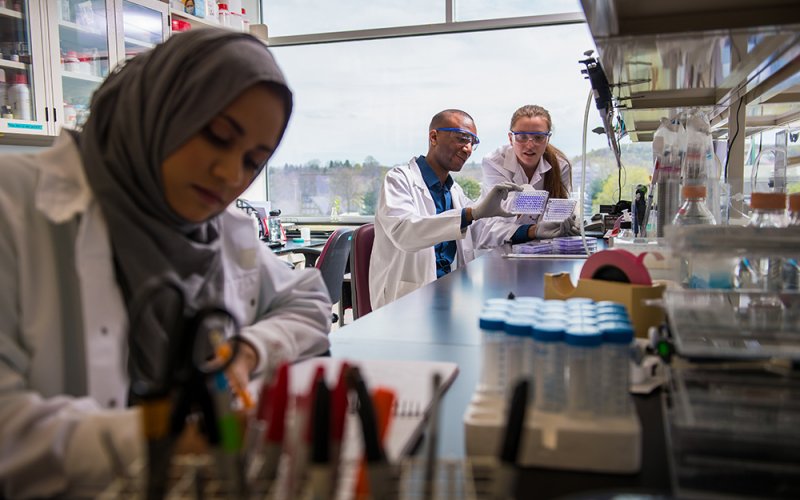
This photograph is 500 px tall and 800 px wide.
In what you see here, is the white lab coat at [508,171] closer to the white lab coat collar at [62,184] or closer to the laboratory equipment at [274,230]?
the laboratory equipment at [274,230]

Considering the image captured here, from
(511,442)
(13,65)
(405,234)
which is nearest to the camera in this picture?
(511,442)

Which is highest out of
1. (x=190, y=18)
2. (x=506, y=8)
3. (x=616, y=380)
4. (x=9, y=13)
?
(x=506, y=8)

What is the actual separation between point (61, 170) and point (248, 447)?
646mm

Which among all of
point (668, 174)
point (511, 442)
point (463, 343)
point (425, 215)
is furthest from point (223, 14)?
point (511, 442)

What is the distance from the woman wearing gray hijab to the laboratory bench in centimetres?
16

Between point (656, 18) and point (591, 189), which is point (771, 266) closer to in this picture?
point (656, 18)

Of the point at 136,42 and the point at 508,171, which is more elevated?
the point at 136,42

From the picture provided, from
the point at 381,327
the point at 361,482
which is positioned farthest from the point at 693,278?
the point at 361,482

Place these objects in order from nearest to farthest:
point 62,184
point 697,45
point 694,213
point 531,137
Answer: point 62,184, point 697,45, point 694,213, point 531,137

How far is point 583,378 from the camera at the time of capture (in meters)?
0.68

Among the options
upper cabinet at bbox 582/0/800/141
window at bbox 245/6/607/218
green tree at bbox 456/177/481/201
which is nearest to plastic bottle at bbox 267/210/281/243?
window at bbox 245/6/607/218

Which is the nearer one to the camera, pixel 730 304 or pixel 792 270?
pixel 730 304

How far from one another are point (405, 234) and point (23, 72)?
7.57ft

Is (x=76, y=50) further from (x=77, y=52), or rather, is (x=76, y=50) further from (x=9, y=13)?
(x=9, y=13)
